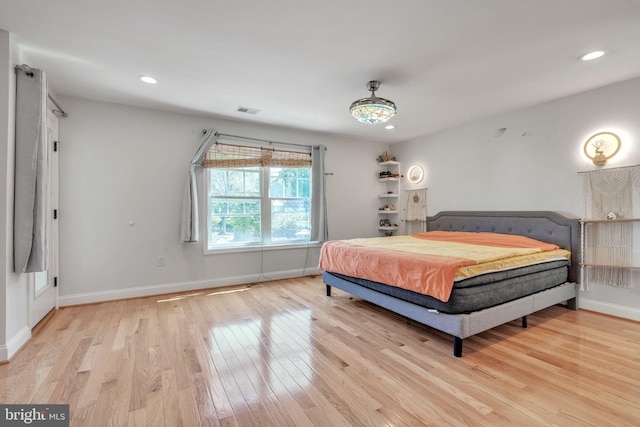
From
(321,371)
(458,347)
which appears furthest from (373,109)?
(321,371)

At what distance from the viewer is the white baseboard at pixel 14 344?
7.00 ft

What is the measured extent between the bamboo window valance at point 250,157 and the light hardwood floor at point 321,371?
2.16 m

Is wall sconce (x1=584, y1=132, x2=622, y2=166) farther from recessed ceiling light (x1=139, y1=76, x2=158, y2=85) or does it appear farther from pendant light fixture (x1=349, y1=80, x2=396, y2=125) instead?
recessed ceiling light (x1=139, y1=76, x2=158, y2=85)

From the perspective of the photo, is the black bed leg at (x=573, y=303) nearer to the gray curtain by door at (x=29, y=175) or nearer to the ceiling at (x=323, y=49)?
the ceiling at (x=323, y=49)

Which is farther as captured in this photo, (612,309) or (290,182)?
(290,182)

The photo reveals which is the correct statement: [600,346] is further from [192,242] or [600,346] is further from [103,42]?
[103,42]

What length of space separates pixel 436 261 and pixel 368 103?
1.58 meters

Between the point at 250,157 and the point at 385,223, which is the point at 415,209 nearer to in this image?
the point at 385,223

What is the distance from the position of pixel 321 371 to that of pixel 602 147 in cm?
383

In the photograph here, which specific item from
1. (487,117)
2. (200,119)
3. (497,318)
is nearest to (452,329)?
(497,318)

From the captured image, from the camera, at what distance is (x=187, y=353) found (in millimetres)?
2279

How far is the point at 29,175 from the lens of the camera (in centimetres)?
232

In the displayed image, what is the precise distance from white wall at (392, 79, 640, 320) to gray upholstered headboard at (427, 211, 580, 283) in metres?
0.13

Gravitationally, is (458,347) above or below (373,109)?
below
